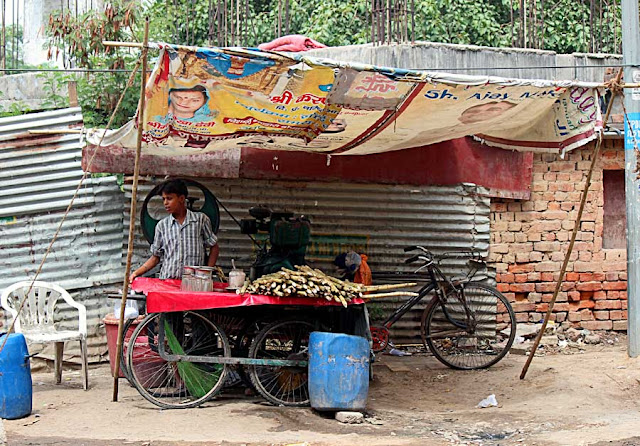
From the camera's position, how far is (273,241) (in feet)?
23.4

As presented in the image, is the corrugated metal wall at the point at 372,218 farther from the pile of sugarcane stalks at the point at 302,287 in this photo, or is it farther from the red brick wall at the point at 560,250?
the pile of sugarcane stalks at the point at 302,287

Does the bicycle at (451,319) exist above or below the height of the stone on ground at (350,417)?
above

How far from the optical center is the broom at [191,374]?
663 centimetres

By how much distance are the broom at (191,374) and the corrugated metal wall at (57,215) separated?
1961 millimetres

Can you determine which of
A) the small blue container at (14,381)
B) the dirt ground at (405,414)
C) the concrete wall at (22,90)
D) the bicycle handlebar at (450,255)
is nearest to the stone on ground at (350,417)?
the dirt ground at (405,414)

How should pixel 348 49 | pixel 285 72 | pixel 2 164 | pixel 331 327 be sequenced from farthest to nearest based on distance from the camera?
pixel 348 49 < pixel 2 164 < pixel 331 327 < pixel 285 72

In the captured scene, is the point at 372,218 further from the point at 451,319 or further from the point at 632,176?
the point at 632,176

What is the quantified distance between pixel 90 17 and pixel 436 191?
4.65m

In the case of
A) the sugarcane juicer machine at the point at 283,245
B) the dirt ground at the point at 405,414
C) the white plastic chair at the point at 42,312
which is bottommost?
the dirt ground at the point at 405,414

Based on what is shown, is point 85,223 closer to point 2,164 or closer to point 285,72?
point 2,164

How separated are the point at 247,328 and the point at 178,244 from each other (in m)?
0.98

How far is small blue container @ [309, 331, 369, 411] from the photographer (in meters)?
6.31

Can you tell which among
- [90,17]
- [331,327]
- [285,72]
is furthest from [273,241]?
[90,17]

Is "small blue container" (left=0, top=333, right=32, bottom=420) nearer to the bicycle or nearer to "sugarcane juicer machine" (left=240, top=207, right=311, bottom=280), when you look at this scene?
"sugarcane juicer machine" (left=240, top=207, right=311, bottom=280)
